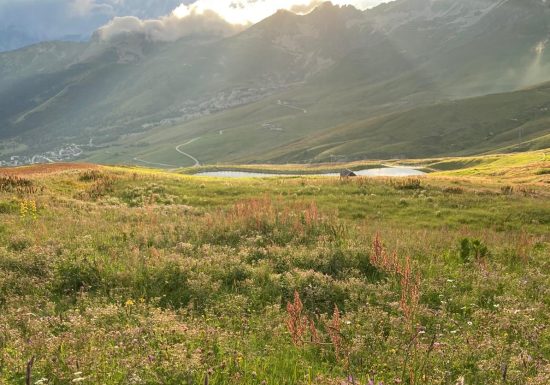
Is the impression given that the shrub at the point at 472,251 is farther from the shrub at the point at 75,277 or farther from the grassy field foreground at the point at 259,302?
the shrub at the point at 75,277

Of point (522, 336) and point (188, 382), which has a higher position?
point (188, 382)

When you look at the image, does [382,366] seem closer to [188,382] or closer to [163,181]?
[188,382]

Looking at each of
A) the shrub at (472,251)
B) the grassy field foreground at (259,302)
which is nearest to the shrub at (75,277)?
the grassy field foreground at (259,302)

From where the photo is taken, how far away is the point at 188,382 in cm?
618

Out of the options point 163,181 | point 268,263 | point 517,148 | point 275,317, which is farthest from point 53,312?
point 517,148

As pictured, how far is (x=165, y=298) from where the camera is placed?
11.6 metres

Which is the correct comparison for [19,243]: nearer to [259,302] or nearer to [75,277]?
[75,277]

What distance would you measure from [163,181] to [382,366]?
37.4m

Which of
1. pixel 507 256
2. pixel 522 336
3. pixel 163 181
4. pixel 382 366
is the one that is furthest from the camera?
pixel 163 181

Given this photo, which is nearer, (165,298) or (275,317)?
(275,317)

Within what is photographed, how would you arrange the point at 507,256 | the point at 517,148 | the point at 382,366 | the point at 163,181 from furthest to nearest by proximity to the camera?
1. the point at 517,148
2. the point at 163,181
3. the point at 507,256
4. the point at 382,366

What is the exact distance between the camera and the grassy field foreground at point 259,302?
6953 mm

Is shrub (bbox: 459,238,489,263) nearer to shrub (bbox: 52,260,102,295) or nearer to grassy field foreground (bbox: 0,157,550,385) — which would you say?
grassy field foreground (bbox: 0,157,550,385)

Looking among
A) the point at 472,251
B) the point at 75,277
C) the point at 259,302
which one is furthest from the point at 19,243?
the point at 472,251
